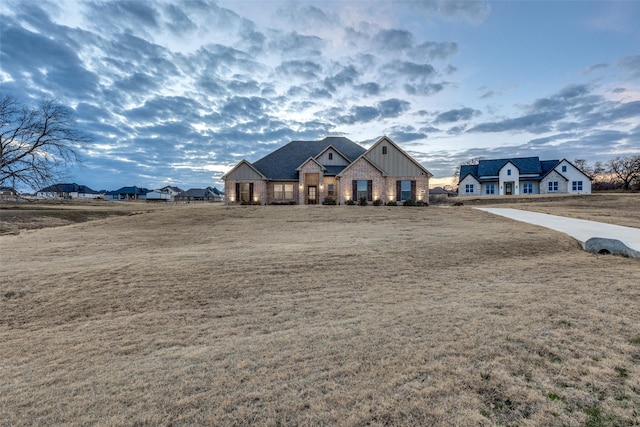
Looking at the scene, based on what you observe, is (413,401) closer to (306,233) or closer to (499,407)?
(499,407)

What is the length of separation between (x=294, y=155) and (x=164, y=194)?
104 meters

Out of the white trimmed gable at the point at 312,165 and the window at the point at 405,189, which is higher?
the white trimmed gable at the point at 312,165

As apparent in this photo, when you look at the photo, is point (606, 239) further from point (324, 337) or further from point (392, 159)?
point (392, 159)

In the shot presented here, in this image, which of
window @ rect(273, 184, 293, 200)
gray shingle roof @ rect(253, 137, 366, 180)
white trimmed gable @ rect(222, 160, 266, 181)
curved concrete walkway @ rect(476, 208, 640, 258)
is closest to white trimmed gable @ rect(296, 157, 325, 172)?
gray shingle roof @ rect(253, 137, 366, 180)

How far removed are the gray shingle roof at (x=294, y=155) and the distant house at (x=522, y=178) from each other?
26.7 metres

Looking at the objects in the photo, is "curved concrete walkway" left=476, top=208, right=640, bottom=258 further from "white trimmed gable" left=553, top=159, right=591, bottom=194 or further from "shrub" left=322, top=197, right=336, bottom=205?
"white trimmed gable" left=553, top=159, right=591, bottom=194

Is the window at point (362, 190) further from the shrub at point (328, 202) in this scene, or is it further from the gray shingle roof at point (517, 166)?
→ the gray shingle roof at point (517, 166)

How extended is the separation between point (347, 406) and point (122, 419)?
2.19 meters

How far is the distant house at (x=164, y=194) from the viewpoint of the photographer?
383 ft

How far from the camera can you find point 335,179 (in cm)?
3133

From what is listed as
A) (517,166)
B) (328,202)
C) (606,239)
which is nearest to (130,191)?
(328,202)

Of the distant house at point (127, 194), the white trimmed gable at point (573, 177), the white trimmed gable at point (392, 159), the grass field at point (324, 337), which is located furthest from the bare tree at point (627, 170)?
the distant house at point (127, 194)

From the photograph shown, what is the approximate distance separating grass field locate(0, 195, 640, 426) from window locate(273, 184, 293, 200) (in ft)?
67.8

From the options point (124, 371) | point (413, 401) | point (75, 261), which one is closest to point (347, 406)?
point (413, 401)
